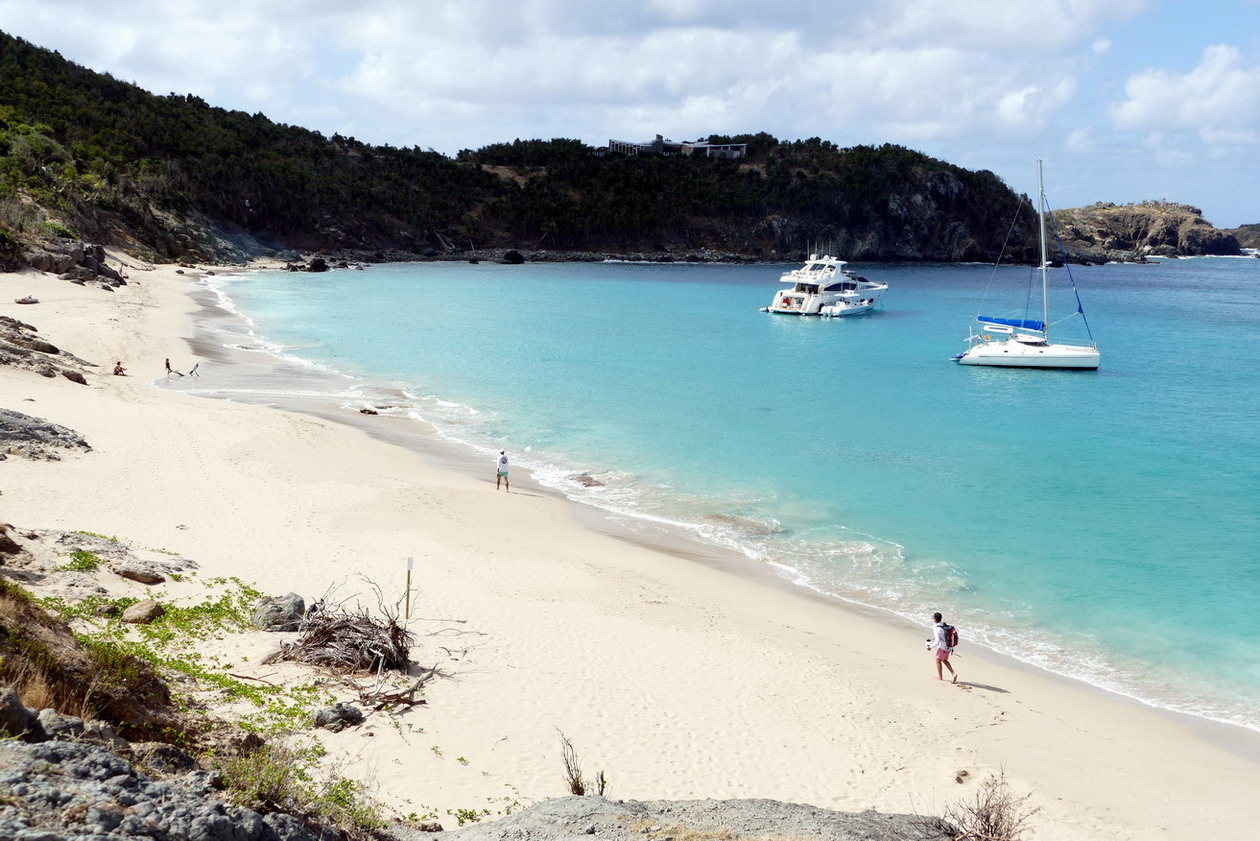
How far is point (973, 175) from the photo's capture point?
14325 cm

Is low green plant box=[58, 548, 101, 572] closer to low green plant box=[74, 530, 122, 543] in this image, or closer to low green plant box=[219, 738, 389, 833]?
low green plant box=[74, 530, 122, 543]

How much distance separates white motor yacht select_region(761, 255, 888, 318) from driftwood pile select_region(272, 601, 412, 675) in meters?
61.5

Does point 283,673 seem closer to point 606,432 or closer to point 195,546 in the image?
point 195,546

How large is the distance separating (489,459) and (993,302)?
7221 centimetres

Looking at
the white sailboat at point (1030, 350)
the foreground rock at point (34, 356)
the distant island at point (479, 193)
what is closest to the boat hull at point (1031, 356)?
the white sailboat at point (1030, 350)

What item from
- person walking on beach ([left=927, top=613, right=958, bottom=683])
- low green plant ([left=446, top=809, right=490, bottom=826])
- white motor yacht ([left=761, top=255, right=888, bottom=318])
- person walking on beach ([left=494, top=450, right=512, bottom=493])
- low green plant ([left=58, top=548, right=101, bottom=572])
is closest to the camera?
low green plant ([left=446, top=809, right=490, bottom=826])

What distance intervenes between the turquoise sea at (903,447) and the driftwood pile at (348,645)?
9125 millimetres

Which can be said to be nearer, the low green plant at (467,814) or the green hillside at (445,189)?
the low green plant at (467,814)

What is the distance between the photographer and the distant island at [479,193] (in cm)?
8575

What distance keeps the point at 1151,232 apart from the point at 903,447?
183 meters

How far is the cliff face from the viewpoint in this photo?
17338 centimetres

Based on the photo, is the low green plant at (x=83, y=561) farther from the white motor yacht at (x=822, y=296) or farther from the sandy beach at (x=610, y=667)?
the white motor yacht at (x=822, y=296)

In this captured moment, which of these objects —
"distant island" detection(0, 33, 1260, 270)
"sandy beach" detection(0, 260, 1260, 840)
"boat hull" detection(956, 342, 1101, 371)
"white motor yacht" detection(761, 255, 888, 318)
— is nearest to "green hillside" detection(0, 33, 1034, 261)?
"distant island" detection(0, 33, 1260, 270)

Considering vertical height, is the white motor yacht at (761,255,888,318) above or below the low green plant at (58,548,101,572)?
above
